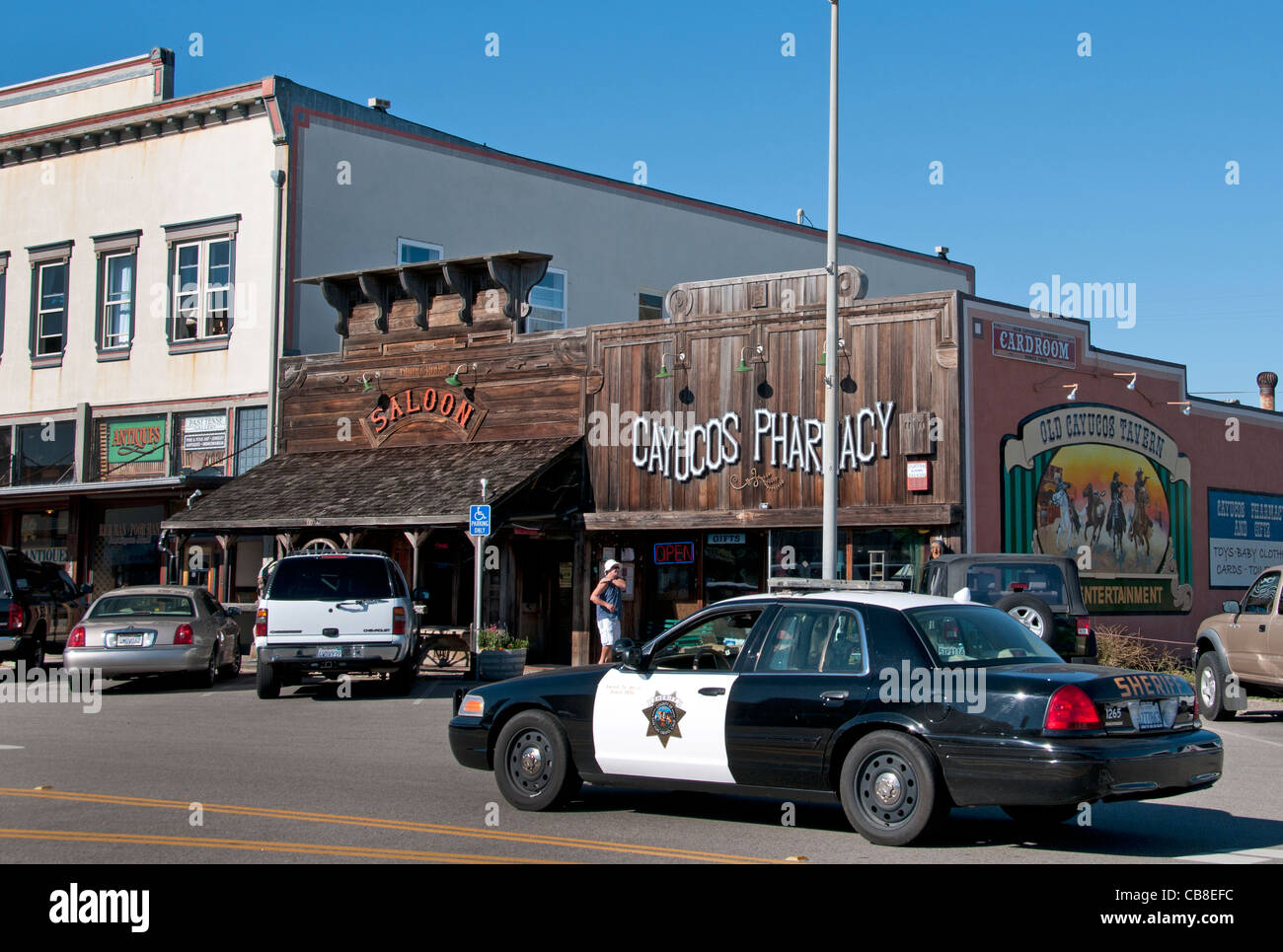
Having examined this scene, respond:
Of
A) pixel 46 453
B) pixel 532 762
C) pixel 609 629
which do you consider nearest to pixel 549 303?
Result: pixel 46 453

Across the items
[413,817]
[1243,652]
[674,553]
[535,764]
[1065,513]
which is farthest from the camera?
[674,553]

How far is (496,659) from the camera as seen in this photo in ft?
68.3

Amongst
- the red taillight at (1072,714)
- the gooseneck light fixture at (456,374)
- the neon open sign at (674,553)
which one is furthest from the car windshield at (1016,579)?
the gooseneck light fixture at (456,374)

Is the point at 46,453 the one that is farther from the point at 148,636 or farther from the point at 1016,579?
the point at 1016,579

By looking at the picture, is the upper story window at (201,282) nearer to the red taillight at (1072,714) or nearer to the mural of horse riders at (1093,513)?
the mural of horse riders at (1093,513)

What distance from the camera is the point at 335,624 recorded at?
61.1 feet

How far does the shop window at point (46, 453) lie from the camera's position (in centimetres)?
3216

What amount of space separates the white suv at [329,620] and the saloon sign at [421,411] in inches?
311

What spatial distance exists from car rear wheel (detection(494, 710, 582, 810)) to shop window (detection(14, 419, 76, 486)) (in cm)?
2453

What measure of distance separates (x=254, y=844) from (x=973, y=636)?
456cm

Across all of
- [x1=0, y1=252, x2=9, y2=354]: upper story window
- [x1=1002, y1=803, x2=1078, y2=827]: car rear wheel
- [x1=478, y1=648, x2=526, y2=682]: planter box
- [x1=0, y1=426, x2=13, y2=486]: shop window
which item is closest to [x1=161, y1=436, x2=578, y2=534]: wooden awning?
[x1=478, y1=648, x2=526, y2=682]: planter box
